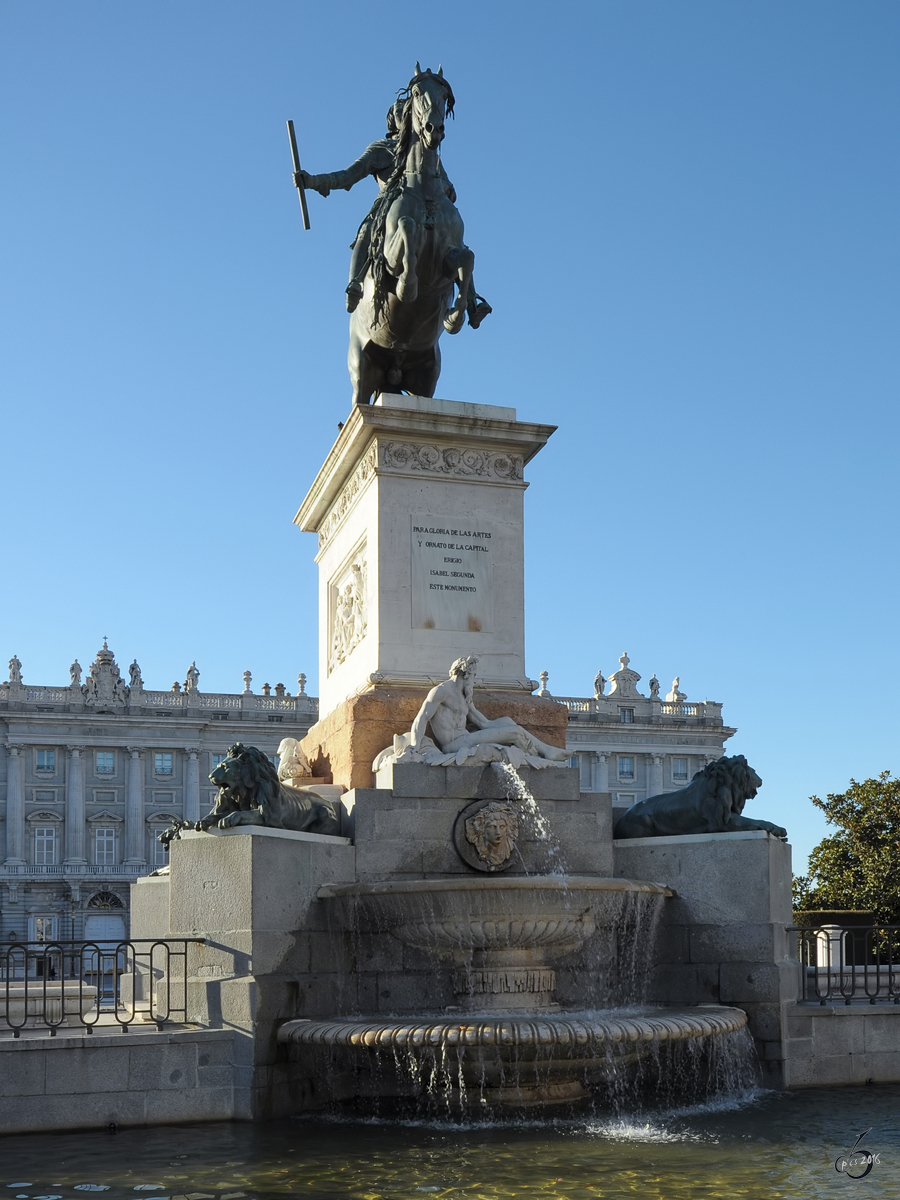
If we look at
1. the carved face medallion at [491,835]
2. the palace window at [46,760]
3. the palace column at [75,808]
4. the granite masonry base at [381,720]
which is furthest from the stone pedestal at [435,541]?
the palace window at [46,760]

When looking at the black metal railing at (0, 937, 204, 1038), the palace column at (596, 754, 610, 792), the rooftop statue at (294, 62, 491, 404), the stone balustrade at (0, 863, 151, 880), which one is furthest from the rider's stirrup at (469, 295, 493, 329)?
the palace column at (596, 754, 610, 792)

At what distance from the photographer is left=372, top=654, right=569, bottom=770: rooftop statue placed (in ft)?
36.7

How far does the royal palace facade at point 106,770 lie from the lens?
9000 cm

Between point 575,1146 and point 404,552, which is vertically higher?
point 404,552

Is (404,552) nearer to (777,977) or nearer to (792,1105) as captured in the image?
(777,977)

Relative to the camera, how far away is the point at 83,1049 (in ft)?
30.6

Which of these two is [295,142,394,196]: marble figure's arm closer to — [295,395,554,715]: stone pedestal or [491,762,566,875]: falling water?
[295,395,554,715]: stone pedestal

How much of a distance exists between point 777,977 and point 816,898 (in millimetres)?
25994

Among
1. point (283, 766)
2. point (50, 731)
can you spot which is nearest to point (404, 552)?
point (283, 766)

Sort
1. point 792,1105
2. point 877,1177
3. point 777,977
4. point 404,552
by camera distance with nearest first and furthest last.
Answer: point 877,1177 → point 792,1105 → point 777,977 → point 404,552

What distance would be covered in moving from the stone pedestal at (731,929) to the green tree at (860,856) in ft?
77.6

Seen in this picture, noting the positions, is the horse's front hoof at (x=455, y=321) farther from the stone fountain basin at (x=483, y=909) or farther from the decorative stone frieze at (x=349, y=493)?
the stone fountain basin at (x=483, y=909)

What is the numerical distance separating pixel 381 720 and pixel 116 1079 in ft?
11.5

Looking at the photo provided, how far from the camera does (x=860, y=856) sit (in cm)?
3491
